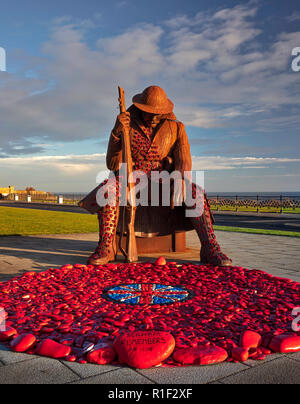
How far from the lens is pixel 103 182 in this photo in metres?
5.76

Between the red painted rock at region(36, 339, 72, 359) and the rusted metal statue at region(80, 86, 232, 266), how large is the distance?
318 cm

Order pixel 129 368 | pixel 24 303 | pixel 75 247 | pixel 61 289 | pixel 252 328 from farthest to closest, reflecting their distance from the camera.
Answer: pixel 75 247
pixel 61 289
pixel 24 303
pixel 252 328
pixel 129 368

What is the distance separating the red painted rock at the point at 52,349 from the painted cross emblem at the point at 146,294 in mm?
1214

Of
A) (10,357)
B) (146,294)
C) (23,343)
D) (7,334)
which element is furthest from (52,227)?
(10,357)

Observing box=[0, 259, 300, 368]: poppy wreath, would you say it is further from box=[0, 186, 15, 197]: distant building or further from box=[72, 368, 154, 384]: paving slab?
box=[0, 186, 15, 197]: distant building

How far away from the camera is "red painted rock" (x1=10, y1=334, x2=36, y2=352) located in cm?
255

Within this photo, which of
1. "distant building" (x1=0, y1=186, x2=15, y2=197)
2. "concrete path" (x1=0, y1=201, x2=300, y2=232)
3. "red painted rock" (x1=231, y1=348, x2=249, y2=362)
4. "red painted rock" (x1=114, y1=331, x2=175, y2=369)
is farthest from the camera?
"distant building" (x1=0, y1=186, x2=15, y2=197)

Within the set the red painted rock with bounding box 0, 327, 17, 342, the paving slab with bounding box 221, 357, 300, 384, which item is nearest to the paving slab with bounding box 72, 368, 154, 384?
the paving slab with bounding box 221, 357, 300, 384

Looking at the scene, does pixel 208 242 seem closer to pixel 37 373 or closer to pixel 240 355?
pixel 240 355

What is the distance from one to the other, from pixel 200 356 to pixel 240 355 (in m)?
0.27

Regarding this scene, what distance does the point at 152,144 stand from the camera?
6.23 meters
